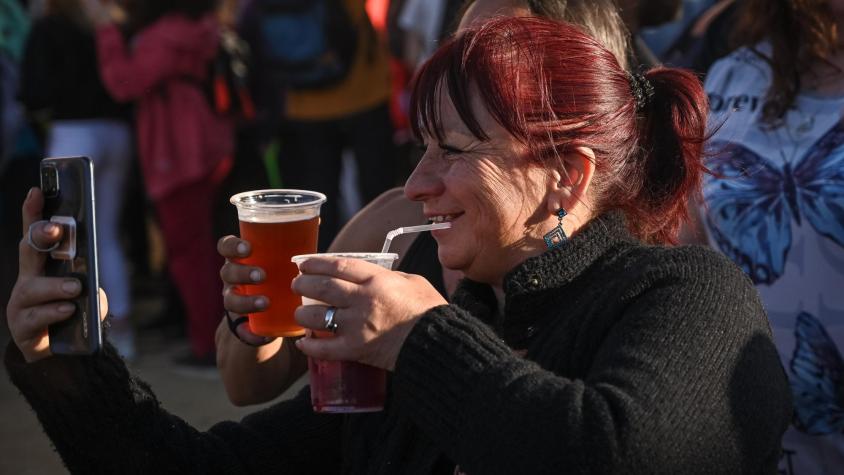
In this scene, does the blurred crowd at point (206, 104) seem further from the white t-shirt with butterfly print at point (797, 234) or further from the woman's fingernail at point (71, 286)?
the woman's fingernail at point (71, 286)

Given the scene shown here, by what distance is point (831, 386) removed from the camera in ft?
8.41

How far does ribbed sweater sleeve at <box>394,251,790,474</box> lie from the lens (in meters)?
1.65

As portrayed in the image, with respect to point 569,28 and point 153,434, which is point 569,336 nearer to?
point 569,28

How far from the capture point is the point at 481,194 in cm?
206

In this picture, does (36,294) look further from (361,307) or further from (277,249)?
(361,307)

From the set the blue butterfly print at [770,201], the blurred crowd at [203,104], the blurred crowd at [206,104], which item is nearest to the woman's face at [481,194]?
the blue butterfly print at [770,201]

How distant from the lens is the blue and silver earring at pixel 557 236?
6.88 feet

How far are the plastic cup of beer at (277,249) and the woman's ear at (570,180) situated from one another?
47cm

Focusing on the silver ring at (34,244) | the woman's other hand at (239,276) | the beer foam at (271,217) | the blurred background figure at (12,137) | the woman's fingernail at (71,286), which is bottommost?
the blurred background figure at (12,137)

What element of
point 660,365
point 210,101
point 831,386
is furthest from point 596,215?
point 210,101

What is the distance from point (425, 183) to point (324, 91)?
4.14 meters

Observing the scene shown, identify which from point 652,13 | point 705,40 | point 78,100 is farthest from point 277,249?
point 78,100

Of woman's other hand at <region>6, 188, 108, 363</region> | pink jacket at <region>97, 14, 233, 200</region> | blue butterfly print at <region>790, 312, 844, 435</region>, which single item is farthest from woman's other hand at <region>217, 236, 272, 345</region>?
pink jacket at <region>97, 14, 233, 200</region>

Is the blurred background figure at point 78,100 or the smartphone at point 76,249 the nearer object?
the smartphone at point 76,249
